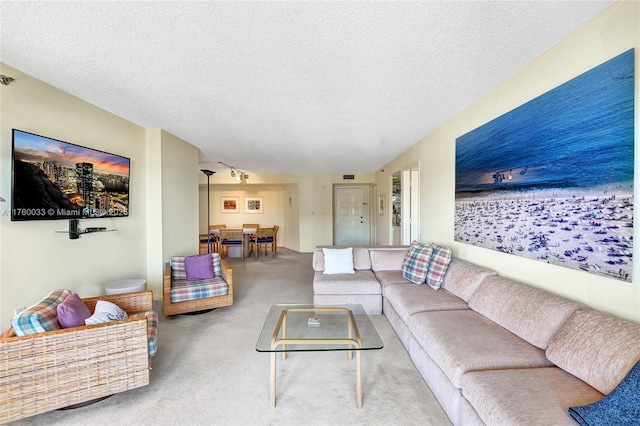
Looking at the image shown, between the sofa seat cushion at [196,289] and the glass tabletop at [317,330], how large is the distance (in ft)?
3.86

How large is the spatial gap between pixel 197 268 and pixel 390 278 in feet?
8.26

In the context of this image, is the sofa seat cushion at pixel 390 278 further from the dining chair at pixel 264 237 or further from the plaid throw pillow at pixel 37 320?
the dining chair at pixel 264 237

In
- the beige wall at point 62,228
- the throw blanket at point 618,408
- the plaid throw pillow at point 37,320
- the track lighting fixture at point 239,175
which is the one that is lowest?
the throw blanket at point 618,408

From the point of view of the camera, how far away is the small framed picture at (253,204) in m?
8.70

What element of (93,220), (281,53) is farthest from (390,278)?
(93,220)

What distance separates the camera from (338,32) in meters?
1.61

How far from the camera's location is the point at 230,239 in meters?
7.02

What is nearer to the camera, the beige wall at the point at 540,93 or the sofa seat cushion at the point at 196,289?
the beige wall at the point at 540,93

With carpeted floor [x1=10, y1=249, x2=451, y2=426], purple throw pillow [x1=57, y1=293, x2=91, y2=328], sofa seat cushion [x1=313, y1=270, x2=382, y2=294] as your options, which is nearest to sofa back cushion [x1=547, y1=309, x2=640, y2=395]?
carpeted floor [x1=10, y1=249, x2=451, y2=426]

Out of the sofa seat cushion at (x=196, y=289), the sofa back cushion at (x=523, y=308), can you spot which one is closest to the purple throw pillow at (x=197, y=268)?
the sofa seat cushion at (x=196, y=289)

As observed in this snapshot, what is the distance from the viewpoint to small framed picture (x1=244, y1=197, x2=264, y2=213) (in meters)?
8.70

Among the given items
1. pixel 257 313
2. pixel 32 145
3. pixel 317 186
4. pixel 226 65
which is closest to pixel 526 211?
pixel 226 65

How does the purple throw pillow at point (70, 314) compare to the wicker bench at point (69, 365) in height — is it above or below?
above

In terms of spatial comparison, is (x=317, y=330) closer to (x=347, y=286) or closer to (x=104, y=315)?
(x=347, y=286)
